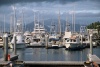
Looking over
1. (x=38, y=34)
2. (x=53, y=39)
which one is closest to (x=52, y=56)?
(x=53, y=39)

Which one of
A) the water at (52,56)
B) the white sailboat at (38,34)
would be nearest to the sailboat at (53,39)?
the white sailboat at (38,34)

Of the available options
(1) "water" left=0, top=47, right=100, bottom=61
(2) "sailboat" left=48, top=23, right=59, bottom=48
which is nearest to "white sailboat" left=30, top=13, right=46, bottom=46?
(2) "sailboat" left=48, top=23, right=59, bottom=48

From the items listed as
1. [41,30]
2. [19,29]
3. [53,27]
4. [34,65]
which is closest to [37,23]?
[41,30]

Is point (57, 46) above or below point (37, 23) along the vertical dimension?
below

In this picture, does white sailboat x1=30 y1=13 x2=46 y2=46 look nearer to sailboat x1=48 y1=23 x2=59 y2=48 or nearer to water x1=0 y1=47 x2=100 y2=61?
sailboat x1=48 y1=23 x2=59 y2=48

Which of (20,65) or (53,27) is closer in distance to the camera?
(20,65)

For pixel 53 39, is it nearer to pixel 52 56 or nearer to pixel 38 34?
pixel 38 34

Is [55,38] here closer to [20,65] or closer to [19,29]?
[19,29]

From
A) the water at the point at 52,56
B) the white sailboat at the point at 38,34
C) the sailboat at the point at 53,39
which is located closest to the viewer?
the water at the point at 52,56

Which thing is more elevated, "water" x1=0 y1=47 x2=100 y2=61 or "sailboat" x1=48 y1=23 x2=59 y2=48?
"sailboat" x1=48 y1=23 x2=59 y2=48

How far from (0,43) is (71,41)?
127 ft

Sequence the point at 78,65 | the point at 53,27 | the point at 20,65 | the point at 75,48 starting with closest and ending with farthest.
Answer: the point at 20,65, the point at 78,65, the point at 75,48, the point at 53,27

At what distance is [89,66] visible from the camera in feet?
80.9

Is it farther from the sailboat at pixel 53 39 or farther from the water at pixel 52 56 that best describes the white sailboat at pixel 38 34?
the water at pixel 52 56
